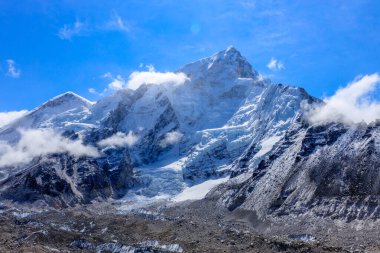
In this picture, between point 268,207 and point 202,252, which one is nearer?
point 202,252

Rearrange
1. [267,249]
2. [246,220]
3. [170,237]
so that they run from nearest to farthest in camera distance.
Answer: [267,249], [170,237], [246,220]

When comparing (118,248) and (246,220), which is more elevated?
(246,220)

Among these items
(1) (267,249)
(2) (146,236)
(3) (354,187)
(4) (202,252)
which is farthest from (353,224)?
(2) (146,236)

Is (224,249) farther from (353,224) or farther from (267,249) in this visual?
(353,224)

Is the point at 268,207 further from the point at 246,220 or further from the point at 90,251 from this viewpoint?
the point at 90,251

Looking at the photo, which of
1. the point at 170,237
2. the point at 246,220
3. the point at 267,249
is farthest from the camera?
the point at 246,220

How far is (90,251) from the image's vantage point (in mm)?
140500

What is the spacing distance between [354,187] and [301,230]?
26262 mm

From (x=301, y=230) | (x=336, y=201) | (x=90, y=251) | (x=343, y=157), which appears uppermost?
(x=343, y=157)

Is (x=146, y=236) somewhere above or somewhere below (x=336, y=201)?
below

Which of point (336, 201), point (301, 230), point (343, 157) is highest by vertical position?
point (343, 157)

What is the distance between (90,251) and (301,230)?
64.6 metres

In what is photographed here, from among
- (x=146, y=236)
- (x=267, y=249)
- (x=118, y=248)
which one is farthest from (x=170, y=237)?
(x=267, y=249)

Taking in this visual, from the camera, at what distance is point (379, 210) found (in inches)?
6284
